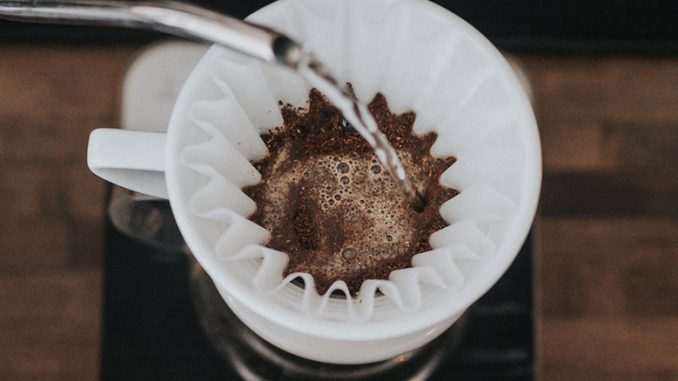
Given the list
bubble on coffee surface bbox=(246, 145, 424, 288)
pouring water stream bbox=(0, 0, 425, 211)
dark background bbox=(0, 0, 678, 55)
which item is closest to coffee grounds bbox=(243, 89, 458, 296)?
bubble on coffee surface bbox=(246, 145, 424, 288)

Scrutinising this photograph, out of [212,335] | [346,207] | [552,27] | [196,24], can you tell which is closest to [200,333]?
Answer: [212,335]

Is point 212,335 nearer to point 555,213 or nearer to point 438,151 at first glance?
point 438,151

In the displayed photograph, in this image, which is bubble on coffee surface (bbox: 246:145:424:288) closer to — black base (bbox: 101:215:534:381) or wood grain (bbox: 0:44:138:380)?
black base (bbox: 101:215:534:381)

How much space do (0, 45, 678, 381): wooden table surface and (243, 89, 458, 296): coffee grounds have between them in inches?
18.0

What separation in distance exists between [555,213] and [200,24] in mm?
704

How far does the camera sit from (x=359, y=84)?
1.99 ft

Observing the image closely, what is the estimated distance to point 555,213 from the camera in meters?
1.02

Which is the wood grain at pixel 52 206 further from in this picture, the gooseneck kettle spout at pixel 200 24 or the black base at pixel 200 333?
the gooseneck kettle spout at pixel 200 24

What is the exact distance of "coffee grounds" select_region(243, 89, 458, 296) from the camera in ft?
1.91

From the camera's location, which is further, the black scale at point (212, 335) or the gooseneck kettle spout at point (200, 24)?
the black scale at point (212, 335)

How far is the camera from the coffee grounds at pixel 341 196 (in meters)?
0.58

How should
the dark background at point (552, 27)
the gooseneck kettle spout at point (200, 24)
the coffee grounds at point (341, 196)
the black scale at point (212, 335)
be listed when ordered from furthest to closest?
1. the dark background at point (552, 27)
2. the black scale at point (212, 335)
3. the coffee grounds at point (341, 196)
4. the gooseneck kettle spout at point (200, 24)

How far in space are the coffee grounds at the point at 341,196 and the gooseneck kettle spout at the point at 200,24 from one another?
0.17 m

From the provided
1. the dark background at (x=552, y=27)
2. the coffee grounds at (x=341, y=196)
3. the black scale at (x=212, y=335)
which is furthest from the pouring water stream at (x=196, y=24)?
the dark background at (x=552, y=27)
